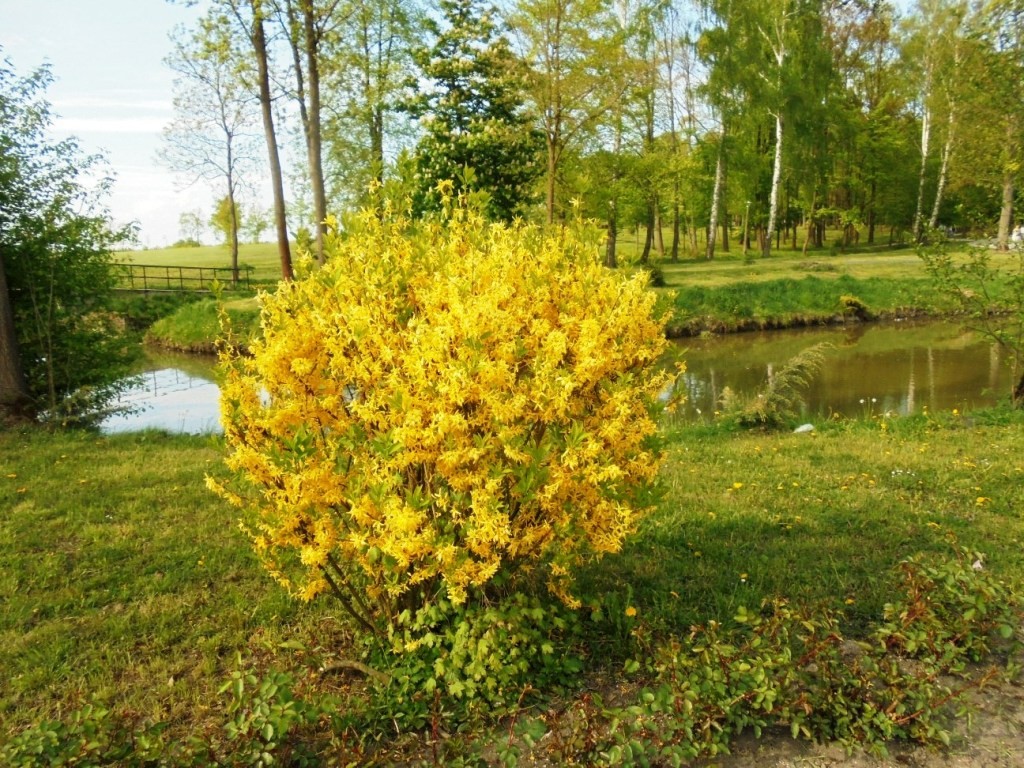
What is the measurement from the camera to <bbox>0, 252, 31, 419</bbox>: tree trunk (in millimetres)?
9000

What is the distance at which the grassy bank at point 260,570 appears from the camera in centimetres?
357

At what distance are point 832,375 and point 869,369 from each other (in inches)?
48.5

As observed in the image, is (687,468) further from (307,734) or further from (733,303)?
(733,303)

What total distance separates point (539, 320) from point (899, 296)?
25.2 meters

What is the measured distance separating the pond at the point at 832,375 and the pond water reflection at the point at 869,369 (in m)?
0.02

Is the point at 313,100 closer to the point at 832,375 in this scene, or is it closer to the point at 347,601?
the point at 832,375

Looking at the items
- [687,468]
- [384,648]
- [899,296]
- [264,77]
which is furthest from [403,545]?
[899,296]

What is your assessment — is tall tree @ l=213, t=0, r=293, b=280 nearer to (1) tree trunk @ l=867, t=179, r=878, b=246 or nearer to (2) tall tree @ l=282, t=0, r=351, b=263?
(2) tall tree @ l=282, t=0, r=351, b=263

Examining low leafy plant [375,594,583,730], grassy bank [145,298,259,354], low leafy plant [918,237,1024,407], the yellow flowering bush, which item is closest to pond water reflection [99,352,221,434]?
grassy bank [145,298,259,354]

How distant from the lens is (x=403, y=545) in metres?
2.87

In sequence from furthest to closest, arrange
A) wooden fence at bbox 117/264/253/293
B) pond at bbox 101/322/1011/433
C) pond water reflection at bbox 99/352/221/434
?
wooden fence at bbox 117/264/253/293, pond at bbox 101/322/1011/433, pond water reflection at bbox 99/352/221/434

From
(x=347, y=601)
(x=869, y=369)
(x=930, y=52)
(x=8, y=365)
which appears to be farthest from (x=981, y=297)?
(x=930, y=52)

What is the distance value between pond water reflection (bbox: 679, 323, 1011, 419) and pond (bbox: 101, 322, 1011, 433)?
2 cm

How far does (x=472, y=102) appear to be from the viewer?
20391 mm
